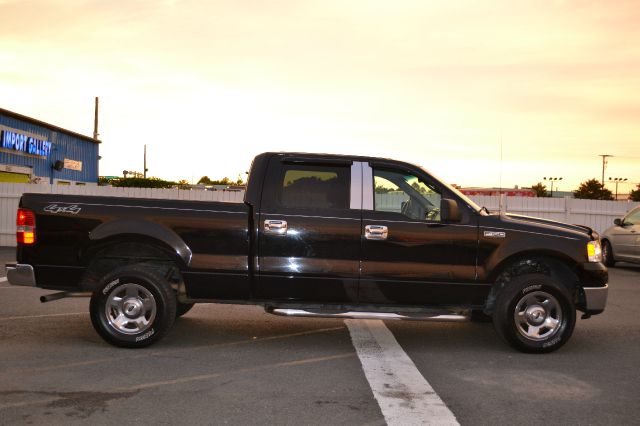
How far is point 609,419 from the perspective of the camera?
456 cm

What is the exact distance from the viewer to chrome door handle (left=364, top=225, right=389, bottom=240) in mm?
6578

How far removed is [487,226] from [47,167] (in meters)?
33.4

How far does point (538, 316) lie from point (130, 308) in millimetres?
4045

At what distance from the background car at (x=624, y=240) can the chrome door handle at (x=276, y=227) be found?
432 inches

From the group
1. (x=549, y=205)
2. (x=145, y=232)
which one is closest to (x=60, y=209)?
(x=145, y=232)

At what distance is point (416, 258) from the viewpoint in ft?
21.7

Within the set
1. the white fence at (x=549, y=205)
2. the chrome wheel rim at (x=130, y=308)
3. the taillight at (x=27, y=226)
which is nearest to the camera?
the chrome wheel rim at (x=130, y=308)

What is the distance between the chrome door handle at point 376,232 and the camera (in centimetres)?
658

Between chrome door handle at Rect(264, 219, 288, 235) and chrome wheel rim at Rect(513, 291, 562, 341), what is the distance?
2.45m

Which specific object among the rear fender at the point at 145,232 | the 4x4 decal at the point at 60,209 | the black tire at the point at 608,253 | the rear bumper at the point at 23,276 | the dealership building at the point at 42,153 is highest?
the dealership building at the point at 42,153

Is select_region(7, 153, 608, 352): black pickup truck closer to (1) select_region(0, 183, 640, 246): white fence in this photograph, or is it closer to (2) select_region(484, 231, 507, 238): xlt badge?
(2) select_region(484, 231, 507, 238): xlt badge

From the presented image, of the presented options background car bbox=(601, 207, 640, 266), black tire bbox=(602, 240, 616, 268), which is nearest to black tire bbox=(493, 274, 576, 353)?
background car bbox=(601, 207, 640, 266)

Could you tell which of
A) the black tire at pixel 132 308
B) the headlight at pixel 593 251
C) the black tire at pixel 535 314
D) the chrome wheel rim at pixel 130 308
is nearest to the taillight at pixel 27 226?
the black tire at pixel 132 308

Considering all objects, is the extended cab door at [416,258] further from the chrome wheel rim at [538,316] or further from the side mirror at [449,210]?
the chrome wheel rim at [538,316]
